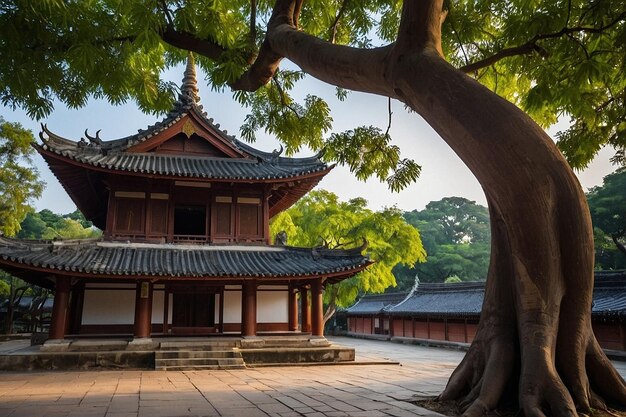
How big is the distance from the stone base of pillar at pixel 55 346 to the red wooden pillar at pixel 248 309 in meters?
5.15

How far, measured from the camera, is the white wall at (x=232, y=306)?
1622 cm

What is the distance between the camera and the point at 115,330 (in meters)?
15.2

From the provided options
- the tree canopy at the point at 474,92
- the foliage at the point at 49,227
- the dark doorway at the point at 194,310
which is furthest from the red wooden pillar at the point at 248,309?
the foliage at the point at 49,227

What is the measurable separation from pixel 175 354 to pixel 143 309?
1887 millimetres

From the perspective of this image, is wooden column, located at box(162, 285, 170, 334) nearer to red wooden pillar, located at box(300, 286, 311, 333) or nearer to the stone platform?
the stone platform

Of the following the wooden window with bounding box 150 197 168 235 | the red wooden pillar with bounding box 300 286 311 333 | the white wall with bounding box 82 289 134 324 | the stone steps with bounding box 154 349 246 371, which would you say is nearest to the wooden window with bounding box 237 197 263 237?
the wooden window with bounding box 150 197 168 235

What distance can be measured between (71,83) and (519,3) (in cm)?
655

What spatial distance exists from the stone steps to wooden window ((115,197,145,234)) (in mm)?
4583

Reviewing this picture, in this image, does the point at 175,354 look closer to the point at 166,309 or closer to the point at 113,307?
the point at 166,309

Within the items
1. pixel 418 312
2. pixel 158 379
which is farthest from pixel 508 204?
pixel 418 312

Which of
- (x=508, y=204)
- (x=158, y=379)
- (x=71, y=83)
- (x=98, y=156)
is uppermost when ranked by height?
(x=98, y=156)

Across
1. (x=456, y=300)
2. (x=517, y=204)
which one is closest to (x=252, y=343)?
(x=517, y=204)

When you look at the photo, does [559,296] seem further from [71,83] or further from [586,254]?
[71,83]

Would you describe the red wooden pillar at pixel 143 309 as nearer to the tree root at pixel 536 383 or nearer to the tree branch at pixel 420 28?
the tree root at pixel 536 383
